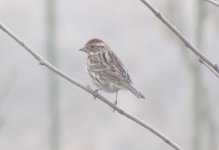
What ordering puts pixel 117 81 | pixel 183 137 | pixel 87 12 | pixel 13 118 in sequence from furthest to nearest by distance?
pixel 87 12 < pixel 13 118 < pixel 183 137 < pixel 117 81

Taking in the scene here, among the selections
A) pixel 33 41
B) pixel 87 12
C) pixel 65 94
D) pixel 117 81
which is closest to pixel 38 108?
pixel 65 94

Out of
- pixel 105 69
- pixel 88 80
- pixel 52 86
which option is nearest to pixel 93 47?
pixel 105 69

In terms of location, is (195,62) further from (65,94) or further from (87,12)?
(87,12)

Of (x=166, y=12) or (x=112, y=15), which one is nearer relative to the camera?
(x=166, y=12)

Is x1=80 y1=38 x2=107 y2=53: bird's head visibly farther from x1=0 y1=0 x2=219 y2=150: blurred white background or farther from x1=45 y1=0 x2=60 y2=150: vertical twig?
x1=0 y1=0 x2=219 y2=150: blurred white background

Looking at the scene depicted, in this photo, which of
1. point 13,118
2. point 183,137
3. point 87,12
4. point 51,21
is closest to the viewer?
point 51,21

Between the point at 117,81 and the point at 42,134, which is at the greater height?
the point at 117,81
